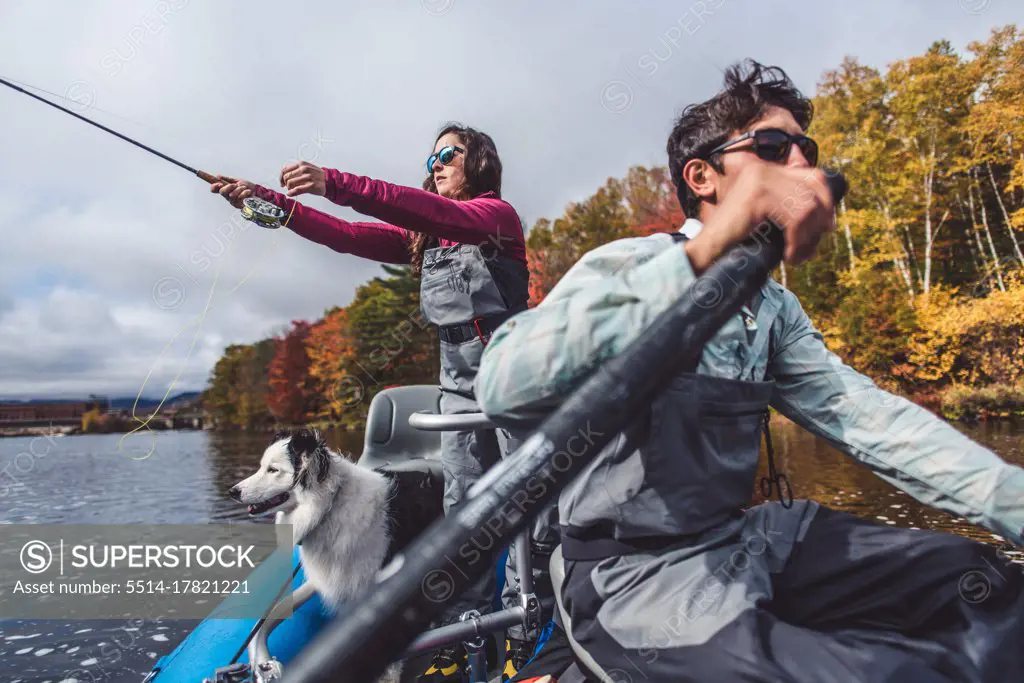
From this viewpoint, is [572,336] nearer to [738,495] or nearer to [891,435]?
[738,495]

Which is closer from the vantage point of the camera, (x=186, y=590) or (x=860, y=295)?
(x=186, y=590)

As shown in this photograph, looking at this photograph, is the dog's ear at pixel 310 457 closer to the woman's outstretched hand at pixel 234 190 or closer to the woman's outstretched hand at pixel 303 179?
the woman's outstretched hand at pixel 234 190

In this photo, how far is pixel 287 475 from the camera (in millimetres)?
3809

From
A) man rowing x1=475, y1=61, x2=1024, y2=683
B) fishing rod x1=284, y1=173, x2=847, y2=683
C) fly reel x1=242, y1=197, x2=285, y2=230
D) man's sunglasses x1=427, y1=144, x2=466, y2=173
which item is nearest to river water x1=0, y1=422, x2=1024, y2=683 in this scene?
man rowing x1=475, y1=61, x2=1024, y2=683

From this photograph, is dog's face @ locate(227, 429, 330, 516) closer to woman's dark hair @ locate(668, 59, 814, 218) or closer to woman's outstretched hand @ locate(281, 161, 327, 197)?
woman's outstretched hand @ locate(281, 161, 327, 197)

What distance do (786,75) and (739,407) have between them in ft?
2.96

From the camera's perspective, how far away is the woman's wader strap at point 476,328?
2766 mm

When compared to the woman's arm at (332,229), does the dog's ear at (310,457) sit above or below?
below

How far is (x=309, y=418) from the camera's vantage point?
48750 mm

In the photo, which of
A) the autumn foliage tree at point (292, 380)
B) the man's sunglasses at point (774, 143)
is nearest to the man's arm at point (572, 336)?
the man's sunglasses at point (774, 143)

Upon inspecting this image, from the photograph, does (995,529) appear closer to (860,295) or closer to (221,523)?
(221,523)

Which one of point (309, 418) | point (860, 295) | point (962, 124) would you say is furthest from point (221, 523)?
point (309, 418)

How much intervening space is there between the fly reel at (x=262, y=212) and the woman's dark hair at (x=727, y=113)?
2.28 metres

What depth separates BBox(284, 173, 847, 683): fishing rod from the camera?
81cm
